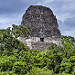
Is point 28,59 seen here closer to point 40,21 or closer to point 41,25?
point 41,25

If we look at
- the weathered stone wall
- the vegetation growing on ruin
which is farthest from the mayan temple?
the vegetation growing on ruin

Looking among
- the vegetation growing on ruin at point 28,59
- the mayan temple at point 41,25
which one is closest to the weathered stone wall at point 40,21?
the mayan temple at point 41,25

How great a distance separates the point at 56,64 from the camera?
1280cm

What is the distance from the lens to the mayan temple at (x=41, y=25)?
20828 mm

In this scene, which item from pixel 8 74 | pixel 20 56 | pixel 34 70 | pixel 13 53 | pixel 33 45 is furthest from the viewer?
pixel 33 45

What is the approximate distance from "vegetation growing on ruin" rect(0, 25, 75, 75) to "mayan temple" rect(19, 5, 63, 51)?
17.2 feet

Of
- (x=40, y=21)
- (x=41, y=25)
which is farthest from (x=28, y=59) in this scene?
(x=40, y=21)

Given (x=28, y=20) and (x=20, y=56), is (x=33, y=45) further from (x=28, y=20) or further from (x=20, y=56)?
(x=20, y=56)

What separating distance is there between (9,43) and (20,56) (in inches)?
109

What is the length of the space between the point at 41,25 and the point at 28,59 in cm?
958

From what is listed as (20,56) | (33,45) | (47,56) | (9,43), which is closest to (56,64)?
(47,56)

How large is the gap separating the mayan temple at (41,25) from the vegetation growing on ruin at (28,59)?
523 cm

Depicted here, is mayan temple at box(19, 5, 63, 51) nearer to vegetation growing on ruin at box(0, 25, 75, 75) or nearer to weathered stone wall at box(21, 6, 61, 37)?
weathered stone wall at box(21, 6, 61, 37)

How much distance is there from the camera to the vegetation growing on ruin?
11219mm
